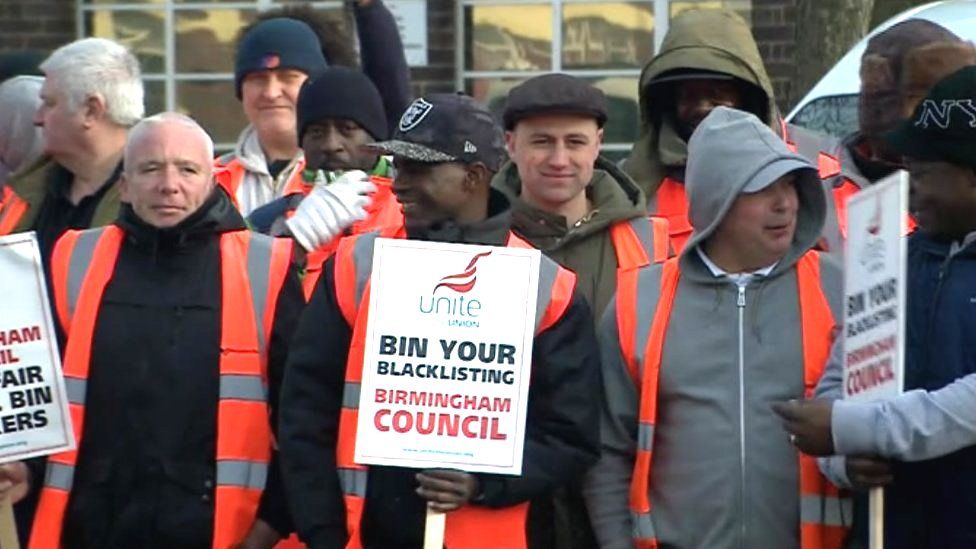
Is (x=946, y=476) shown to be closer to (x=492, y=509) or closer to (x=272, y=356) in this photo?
(x=492, y=509)

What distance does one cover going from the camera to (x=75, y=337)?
6.05m

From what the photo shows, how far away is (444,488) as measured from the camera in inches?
221

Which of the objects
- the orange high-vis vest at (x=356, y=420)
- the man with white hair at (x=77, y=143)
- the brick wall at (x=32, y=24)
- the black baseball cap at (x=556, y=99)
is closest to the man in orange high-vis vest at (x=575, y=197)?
the black baseball cap at (x=556, y=99)

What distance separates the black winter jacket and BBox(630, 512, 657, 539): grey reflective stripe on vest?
181 mm

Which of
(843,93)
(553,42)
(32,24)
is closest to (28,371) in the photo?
(843,93)

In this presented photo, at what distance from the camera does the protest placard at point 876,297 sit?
5.24 meters

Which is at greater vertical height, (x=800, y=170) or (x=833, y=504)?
(x=800, y=170)

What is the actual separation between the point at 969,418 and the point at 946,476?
21 cm

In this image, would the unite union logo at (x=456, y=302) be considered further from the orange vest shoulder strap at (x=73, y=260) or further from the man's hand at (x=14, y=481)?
the man's hand at (x=14, y=481)

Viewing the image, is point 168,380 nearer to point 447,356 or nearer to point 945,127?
point 447,356

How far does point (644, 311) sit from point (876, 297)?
0.72m

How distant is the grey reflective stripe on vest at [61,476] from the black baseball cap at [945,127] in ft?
7.20

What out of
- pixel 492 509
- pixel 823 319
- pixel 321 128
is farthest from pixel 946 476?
pixel 321 128

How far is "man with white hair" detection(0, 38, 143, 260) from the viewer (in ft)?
22.8
